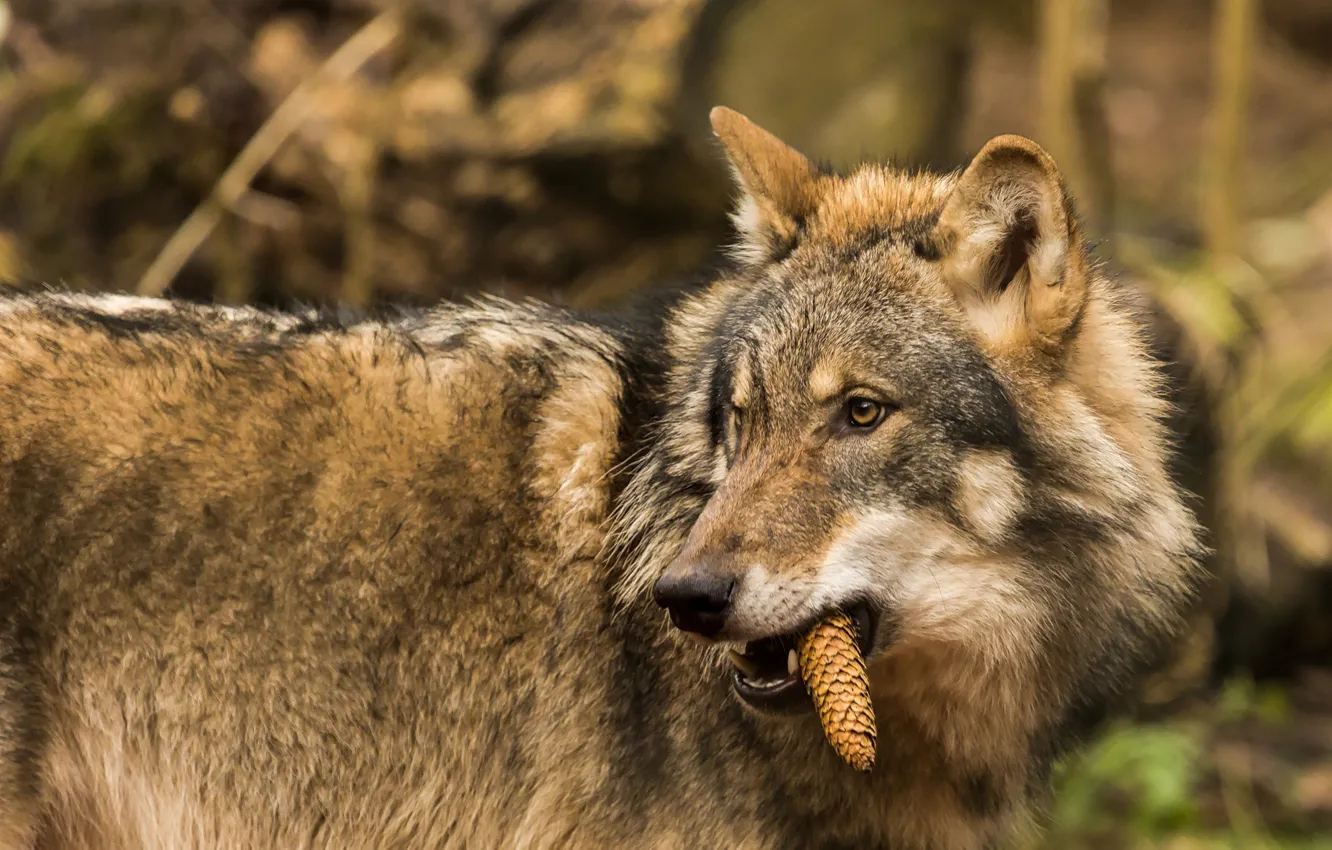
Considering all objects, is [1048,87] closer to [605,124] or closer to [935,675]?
[605,124]

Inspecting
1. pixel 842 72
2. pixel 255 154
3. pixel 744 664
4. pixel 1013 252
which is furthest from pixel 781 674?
pixel 842 72

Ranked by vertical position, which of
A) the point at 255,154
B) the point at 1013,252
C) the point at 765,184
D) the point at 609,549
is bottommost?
the point at 609,549

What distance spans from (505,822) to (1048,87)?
520cm

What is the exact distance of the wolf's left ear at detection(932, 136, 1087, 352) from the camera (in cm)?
333

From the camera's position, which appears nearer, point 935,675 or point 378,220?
point 935,675

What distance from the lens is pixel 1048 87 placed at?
7.33 m

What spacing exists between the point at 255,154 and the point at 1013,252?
5.08 metres

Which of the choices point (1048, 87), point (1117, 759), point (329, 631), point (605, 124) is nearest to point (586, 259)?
point (605, 124)

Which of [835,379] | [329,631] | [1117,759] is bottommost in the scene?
[1117,759]

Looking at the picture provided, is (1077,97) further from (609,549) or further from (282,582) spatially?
(282,582)

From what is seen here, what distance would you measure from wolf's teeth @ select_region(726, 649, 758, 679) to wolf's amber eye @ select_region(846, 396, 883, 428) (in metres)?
0.64

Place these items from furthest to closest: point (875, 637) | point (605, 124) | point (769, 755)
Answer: point (605, 124)
point (769, 755)
point (875, 637)

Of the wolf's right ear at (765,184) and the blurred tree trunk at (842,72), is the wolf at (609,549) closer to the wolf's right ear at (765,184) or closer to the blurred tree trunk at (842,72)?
the wolf's right ear at (765,184)

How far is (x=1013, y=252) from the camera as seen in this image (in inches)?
137
